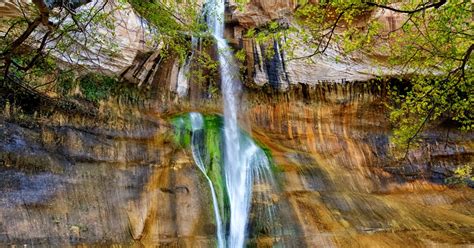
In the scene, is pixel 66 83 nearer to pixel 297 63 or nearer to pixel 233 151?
pixel 233 151

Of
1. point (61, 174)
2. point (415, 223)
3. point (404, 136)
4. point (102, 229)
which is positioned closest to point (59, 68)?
point (61, 174)

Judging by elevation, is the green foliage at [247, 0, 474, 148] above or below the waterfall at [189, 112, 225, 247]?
above

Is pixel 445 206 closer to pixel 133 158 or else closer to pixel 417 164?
pixel 417 164

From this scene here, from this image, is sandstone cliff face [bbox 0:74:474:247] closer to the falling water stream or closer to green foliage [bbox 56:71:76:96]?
the falling water stream

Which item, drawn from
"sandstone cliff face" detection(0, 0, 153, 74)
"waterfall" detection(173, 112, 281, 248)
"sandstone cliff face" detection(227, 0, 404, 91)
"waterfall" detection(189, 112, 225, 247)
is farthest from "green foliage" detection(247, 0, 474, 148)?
"sandstone cliff face" detection(0, 0, 153, 74)

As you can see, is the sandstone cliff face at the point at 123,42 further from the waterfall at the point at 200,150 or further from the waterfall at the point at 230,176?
the waterfall at the point at 200,150

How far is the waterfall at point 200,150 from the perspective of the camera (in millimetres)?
8102

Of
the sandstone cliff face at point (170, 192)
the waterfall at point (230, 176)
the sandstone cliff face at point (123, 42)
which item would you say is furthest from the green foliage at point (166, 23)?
the waterfall at point (230, 176)

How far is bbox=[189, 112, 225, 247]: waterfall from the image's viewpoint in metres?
8.10

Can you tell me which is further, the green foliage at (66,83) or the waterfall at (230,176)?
the green foliage at (66,83)

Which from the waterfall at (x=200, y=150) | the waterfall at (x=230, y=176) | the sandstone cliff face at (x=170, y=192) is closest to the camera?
the sandstone cliff face at (x=170, y=192)

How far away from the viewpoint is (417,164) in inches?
504

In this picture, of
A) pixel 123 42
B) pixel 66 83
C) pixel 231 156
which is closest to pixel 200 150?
pixel 231 156

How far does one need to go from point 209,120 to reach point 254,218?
4080 millimetres
